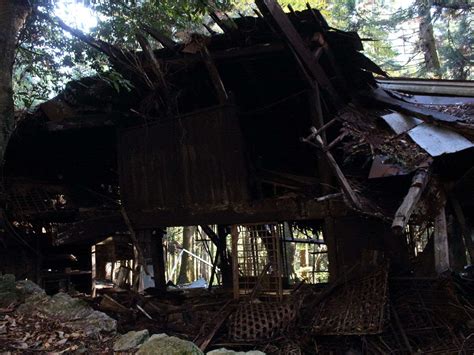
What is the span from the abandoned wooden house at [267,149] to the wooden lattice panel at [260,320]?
15 centimetres

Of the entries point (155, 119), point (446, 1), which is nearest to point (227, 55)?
point (155, 119)

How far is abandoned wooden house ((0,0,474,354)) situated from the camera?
23.9 ft

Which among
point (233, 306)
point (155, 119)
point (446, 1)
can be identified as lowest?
point (233, 306)

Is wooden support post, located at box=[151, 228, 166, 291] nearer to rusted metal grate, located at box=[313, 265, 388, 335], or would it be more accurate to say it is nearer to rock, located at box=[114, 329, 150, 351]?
rusted metal grate, located at box=[313, 265, 388, 335]

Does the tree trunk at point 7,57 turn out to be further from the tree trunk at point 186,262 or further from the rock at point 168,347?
the tree trunk at point 186,262

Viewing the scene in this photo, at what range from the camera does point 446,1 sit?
16438 millimetres

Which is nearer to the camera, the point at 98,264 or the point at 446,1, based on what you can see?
the point at 98,264

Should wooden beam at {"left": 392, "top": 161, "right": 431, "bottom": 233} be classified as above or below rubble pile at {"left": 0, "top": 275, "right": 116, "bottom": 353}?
above

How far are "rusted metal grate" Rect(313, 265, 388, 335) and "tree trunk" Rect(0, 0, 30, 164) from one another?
5510 millimetres

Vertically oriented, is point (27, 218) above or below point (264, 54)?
below

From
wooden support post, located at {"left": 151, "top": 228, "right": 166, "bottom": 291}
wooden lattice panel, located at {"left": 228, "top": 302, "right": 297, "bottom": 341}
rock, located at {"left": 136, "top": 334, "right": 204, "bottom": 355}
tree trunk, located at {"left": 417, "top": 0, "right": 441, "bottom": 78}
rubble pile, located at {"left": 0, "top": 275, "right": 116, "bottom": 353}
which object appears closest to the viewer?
rock, located at {"left": 136, "top": 334, "right": 204, "bottom": 355}

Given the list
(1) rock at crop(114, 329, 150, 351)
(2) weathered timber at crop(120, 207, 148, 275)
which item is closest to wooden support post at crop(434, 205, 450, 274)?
(1) rock at crop(114, 329, 150, 351)

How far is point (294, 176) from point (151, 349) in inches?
206

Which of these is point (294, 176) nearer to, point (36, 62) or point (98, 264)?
point (36, 62)
